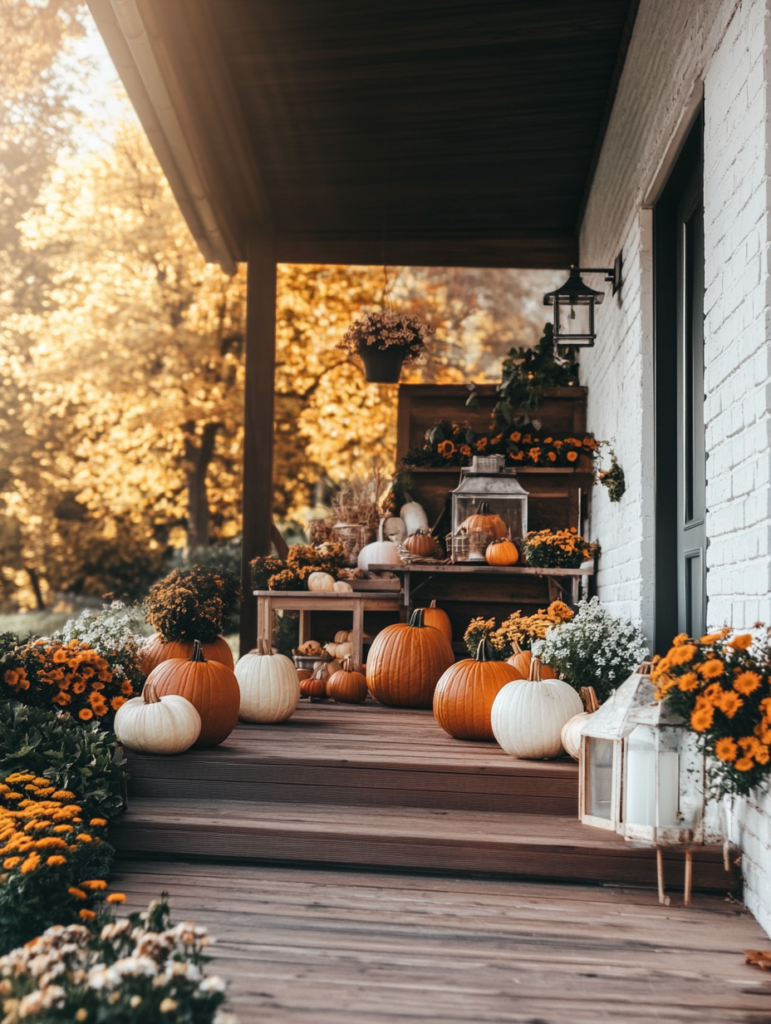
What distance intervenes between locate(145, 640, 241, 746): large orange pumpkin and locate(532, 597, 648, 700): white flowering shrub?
1338 millimetres

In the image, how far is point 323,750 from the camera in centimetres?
321

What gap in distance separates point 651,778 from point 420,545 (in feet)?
10.7

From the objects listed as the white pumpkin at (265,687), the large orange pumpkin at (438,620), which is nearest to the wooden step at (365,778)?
the white pumpkin at (265,687)

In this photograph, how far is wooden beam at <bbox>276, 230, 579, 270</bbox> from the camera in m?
6.75

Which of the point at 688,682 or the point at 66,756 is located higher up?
the point at 688,682

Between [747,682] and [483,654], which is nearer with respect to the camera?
[747,682]

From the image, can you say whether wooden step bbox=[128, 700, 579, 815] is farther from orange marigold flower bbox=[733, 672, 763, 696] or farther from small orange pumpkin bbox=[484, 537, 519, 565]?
small orange pumpkin bbox=[484, 537, 519, 565]

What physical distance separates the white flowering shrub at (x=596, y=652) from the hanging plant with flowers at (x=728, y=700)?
1.38 m

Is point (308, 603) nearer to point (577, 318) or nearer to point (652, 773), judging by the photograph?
point (577, 318)

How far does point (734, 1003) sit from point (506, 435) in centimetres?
426

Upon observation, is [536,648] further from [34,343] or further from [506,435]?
[34,343]

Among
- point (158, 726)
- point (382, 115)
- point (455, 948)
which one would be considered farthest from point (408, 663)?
point (382, 115)

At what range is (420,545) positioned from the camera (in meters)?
5.56

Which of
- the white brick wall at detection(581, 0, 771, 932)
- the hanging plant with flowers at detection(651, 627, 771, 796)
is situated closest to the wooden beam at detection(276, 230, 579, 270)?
the white brick wall at detection(581, 0, 771, 932)
